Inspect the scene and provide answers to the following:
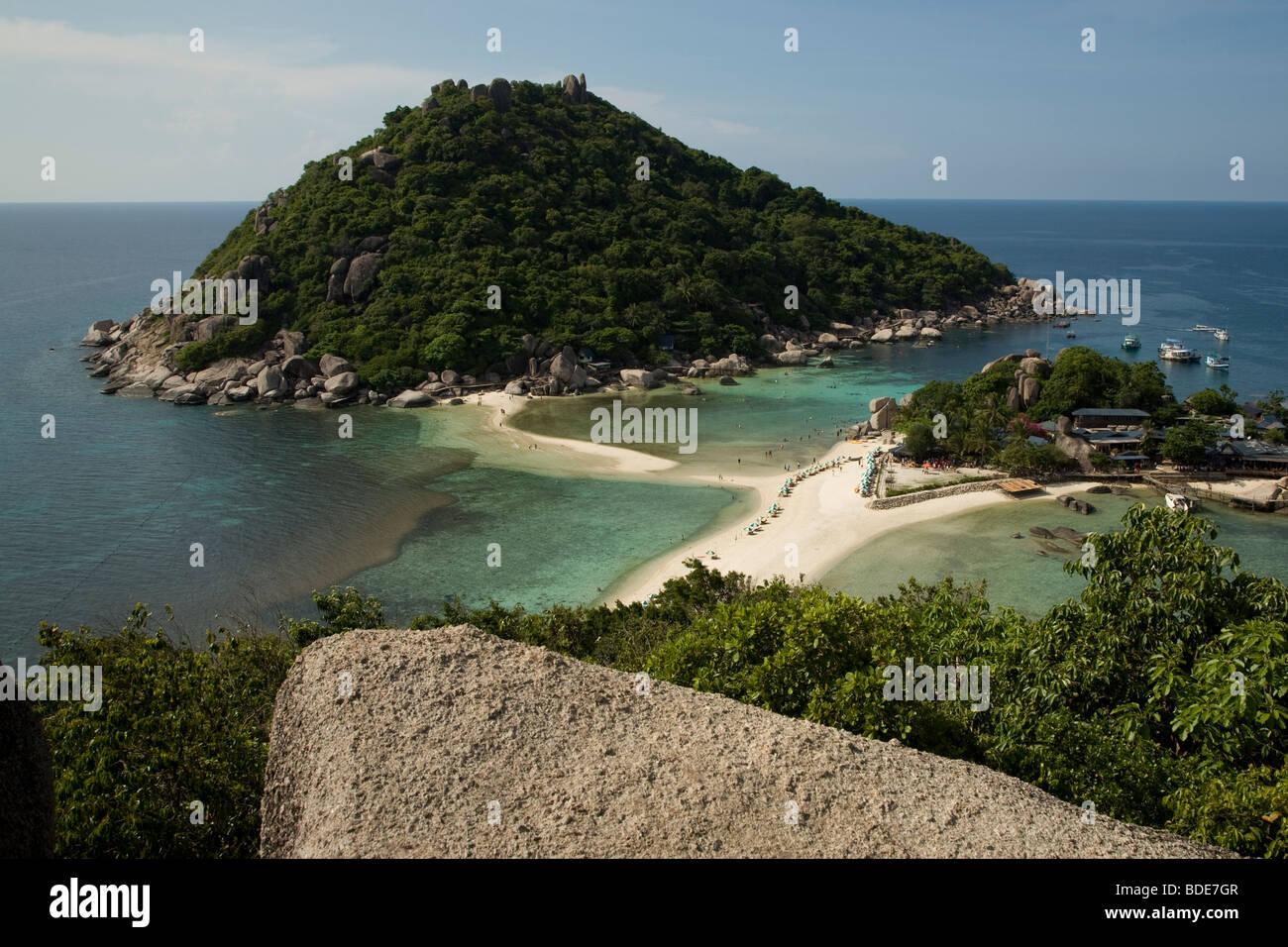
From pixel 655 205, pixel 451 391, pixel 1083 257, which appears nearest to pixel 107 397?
pixel 451 391

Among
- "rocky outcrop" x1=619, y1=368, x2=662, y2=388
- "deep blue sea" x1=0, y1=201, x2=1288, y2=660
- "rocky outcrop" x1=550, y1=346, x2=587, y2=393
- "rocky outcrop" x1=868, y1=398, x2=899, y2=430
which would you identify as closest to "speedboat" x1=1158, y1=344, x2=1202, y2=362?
"deep blue sea" x1=0, y1=201, x2=1288, y2=660

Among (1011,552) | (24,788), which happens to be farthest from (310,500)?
(24,788)

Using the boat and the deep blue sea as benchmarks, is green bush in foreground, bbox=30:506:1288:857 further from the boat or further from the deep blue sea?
the boat

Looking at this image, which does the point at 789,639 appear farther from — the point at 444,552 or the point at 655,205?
the point at 655,205

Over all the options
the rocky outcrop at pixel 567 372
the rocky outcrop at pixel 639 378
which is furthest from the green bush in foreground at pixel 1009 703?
the rocky outcrop at pixel 639 378

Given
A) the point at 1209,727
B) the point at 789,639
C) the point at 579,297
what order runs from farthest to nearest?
the point at 579,297
the point at 789,639
the point at 1209,727

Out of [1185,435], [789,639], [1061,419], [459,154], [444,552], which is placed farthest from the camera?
[459,154]
